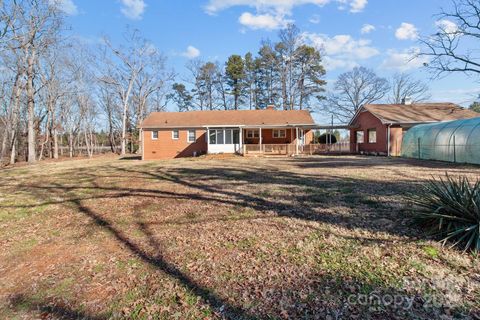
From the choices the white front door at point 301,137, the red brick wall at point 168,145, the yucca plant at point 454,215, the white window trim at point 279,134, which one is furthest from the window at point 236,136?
the yucca plant at point 454,215

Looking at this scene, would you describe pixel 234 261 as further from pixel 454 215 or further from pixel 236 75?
pixel 236 75

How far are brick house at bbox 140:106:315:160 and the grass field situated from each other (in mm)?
15679

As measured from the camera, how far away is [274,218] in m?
5.15

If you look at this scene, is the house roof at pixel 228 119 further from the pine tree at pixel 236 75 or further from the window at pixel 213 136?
the pine tree at pixel 236 75

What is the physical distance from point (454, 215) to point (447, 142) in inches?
493

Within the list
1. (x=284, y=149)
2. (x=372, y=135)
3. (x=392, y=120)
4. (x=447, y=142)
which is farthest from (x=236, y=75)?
(x=447, y=142)

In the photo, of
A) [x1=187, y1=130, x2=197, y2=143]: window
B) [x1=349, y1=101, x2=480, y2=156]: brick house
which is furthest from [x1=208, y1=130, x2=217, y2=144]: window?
[x1=349, y1=101, x2=480, y2=156]: brick house

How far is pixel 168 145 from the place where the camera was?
2369 cm

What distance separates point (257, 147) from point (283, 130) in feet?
12.3

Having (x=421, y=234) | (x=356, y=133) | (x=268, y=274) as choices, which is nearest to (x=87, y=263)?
(x=268, y=274)

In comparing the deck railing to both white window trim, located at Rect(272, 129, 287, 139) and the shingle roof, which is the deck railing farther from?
the shingle roof

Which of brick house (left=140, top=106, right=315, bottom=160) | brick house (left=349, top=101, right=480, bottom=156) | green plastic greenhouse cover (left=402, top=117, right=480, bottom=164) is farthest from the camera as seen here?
brick house (left=140, top=106, right=315, bottom=160)

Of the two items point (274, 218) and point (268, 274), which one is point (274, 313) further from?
point (274, 218)

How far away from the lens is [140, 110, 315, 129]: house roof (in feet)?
76.2
